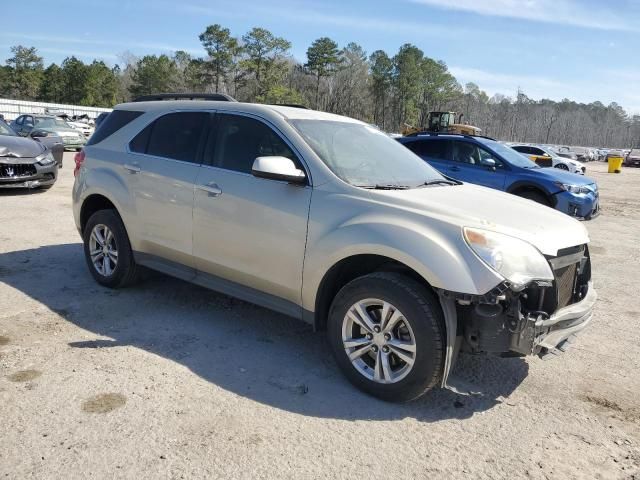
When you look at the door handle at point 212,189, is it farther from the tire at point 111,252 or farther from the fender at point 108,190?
the tire at point 111,252

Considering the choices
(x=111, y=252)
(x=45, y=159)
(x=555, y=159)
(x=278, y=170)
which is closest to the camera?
(x=278, y=170)

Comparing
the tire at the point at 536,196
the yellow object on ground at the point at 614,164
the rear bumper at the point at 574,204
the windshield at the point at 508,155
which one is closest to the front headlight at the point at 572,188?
the rear bumper at the point at 574,204

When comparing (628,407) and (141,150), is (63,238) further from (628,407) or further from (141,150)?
(628,407)

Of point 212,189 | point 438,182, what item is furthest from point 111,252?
point 438,182

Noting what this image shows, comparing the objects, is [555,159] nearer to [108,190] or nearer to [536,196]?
[536,196]

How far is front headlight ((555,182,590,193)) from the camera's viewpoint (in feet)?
34.2

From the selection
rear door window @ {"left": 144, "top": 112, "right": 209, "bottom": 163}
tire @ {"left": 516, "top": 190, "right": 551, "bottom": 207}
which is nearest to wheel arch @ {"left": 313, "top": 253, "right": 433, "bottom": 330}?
rear door window @ {"left": 144, "top": 112, "right": 209, "bottom": 163}

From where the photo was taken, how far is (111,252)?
5305 mm

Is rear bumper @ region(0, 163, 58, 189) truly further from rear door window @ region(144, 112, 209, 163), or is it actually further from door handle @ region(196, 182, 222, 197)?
door handle @ region(196, 182, 222, 197)

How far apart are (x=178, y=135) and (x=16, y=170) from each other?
7.28 m

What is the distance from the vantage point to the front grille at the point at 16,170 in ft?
33.7

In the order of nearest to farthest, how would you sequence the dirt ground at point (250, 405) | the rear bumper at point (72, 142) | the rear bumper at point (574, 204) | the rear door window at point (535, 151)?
1. the dirt ground at point (250, 405)
2. the rear bumper at point (574, 204)
3. the rear bumper at point (72, 142)
4. the rear door window at point (535, 151)

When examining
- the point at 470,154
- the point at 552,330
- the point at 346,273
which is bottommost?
the point at 552,330

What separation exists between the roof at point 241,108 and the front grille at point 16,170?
6.44 meters
